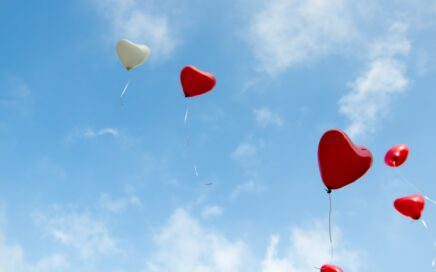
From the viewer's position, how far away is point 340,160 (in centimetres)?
1159

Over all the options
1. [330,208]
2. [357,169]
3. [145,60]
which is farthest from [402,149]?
[145,60]

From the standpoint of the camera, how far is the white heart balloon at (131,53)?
15250 mm

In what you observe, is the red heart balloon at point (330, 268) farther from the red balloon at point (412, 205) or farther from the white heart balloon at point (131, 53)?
the white heart balloon at point (131, 53)

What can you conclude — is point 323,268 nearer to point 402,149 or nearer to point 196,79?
point 402,149

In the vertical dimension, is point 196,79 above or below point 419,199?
above

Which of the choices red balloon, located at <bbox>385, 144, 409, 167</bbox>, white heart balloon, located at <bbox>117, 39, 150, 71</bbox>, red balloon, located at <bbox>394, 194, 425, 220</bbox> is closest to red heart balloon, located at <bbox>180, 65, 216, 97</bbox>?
white heart balloon, located at <bbox>117, 39, 150, 71</bbox>

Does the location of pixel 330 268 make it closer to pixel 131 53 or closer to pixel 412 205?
pixel 412 205

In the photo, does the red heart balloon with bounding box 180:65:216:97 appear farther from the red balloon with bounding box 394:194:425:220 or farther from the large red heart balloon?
the red balloon with bounding box 394:194:425:220

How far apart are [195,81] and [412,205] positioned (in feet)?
25.4

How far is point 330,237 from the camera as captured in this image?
32.8 ft

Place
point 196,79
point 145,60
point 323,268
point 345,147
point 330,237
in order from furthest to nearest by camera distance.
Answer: point 145,60 → point 196,79 → point 323,268 → point 345,147 → point 330,237

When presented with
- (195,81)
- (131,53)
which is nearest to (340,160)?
(195,81)

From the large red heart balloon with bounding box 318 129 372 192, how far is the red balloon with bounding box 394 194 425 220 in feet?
9.13

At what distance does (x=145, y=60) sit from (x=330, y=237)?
9.08 m
